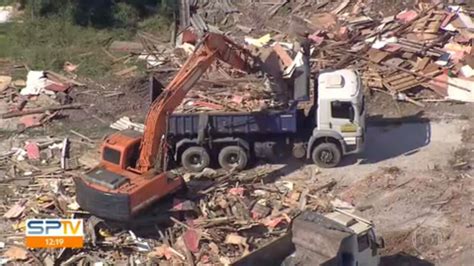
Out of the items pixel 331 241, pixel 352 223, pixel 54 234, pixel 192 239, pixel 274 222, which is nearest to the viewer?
pixel 331 241

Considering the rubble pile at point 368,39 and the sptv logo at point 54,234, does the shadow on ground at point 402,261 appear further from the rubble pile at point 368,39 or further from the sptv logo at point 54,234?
the sptv logo at point 54,234

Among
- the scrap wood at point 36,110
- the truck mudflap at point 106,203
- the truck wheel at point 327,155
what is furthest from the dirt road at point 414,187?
the scrap wood at point 36,110

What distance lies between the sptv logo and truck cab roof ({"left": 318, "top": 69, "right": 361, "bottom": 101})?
7.06m

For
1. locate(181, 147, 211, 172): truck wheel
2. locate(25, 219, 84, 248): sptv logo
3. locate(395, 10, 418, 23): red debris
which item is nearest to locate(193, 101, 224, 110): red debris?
locate(181, 147, 211, 172): truck wheel

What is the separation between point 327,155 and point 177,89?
430 cm

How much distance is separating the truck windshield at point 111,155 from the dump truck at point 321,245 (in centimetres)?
532

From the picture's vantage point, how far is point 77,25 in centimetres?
3647

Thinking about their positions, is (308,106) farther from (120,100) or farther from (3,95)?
(3,95)

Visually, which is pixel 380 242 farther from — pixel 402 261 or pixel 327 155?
pixel 327 155

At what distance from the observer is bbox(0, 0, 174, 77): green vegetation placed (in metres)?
35.2

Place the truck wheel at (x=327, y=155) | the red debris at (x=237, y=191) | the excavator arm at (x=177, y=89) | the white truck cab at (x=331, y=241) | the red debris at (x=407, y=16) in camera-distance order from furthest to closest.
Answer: the red debris at (x=407, y=16) < the truck wheel at (x=327, y=155) < the red debris at (x=237, y=191) < the excavator arm at (x=177, y=89) < the white truck cab at (x=331, y=241)

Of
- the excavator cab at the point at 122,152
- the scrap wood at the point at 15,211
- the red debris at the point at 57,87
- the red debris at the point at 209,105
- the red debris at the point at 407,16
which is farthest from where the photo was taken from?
the red debris at the point at 407,16

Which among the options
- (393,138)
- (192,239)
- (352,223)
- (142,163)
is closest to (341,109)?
(393,138)

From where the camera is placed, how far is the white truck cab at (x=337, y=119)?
26.9 meters
